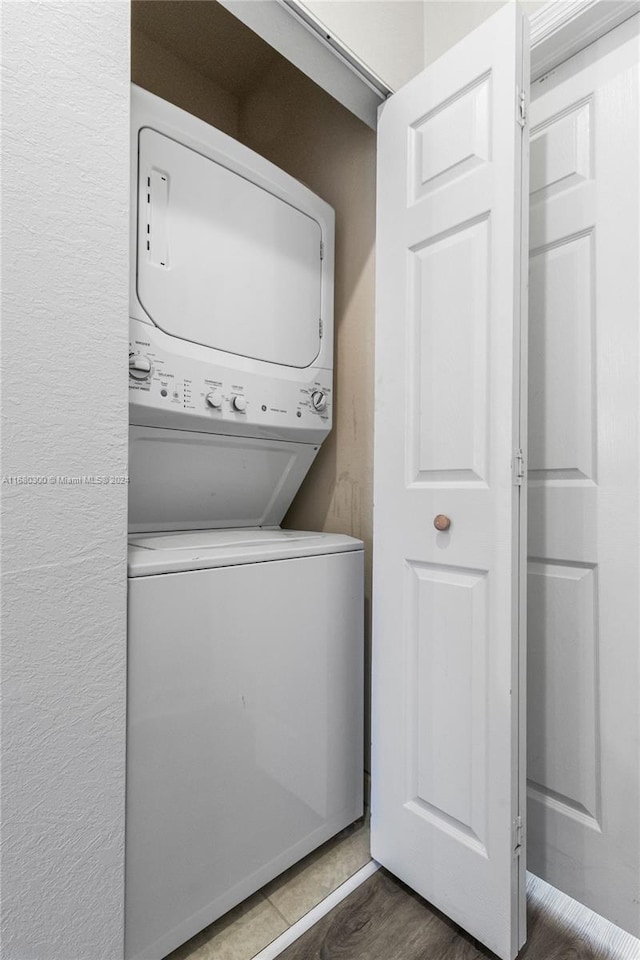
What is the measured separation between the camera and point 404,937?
118 cm

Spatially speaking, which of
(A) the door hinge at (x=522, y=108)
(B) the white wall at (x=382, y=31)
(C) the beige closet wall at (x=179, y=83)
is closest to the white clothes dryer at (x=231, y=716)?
(A) the door hinge at (x=522, y=108)

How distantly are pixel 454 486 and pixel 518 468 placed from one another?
0.16 m

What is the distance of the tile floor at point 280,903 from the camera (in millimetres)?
1138

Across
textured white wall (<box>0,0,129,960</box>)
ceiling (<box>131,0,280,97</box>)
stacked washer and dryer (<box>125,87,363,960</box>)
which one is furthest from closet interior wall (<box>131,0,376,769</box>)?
textured white wall (<box>0,0,129,960</box>)

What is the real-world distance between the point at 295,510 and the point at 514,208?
1.21 m

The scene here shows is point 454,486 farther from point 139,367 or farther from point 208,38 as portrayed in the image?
point 208,38

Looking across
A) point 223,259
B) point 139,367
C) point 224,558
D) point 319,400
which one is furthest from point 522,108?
point 224,558

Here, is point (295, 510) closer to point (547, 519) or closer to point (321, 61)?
point (547, 519)

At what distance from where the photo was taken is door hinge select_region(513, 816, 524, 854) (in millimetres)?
1089

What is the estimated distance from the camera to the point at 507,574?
1092 millimetres

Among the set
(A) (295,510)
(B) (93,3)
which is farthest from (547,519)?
(B) (93,3)

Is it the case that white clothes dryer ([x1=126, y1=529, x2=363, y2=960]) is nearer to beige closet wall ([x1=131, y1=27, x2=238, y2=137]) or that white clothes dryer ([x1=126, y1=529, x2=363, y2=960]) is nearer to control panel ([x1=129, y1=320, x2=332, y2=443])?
control panel ([x1=129, y1=320, x2=332, y2=443])

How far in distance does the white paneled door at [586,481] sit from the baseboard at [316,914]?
445 mm

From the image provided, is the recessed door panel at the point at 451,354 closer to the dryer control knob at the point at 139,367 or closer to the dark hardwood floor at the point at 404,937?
the dryer control knob at the point at 139,367
